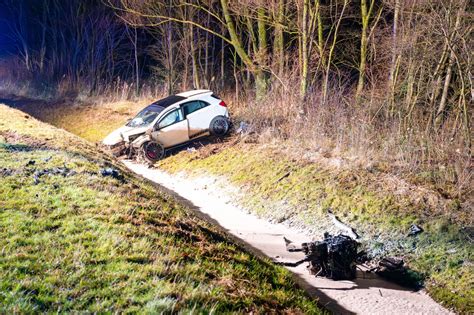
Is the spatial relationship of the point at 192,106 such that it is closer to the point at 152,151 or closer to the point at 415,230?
the point at 152,151

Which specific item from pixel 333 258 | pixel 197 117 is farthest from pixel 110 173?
pixel 197 117

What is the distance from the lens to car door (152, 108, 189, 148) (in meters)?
17.1

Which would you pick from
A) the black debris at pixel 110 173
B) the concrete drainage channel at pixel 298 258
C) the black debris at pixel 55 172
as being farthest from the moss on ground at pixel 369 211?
the black debris at pixel 55 172

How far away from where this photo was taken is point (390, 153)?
40.3 feet

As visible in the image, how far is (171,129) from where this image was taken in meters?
17.2

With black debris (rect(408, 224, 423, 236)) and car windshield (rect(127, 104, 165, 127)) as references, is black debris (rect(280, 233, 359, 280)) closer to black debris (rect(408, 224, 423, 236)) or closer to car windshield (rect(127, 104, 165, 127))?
black debris (rect(408, 224, 423, 236))

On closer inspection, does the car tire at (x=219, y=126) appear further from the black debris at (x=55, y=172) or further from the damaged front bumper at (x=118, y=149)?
the black debris at (x=55, y=172)

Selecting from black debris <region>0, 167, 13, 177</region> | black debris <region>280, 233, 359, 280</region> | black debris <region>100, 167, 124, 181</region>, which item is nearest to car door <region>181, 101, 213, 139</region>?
black debris <region>100, 167, 124, 181</region>

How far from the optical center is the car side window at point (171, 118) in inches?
672

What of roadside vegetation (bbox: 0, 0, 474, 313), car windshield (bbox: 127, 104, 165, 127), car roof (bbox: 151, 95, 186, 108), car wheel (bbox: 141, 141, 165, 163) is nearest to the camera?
roadside vegetation (bbox: 0, 0, 474, 313)

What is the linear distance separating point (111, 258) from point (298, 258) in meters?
4.43

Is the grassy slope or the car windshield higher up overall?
the car windshield

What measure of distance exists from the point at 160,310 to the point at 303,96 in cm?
1186

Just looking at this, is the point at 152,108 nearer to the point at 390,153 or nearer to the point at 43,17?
the point at 390,153
